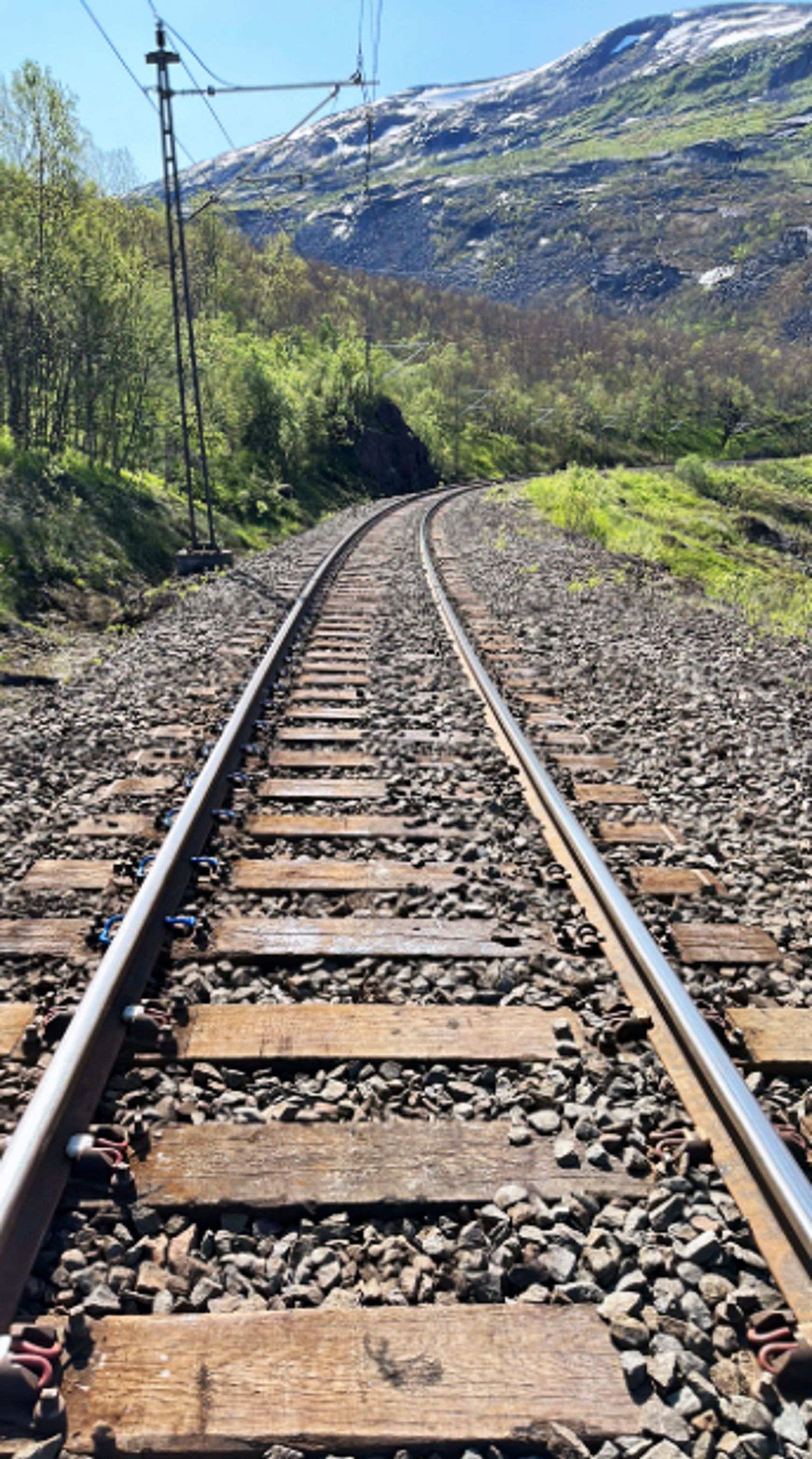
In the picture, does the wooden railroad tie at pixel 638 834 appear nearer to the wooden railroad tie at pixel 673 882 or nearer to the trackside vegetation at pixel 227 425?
the wooden railroad tie at pixel 673 882

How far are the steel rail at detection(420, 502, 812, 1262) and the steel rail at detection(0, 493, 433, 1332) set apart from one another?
6.03ft

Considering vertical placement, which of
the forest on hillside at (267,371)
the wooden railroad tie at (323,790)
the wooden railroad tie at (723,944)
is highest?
the forest on hillside at (267,371)

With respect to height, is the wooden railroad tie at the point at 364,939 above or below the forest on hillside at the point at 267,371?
below

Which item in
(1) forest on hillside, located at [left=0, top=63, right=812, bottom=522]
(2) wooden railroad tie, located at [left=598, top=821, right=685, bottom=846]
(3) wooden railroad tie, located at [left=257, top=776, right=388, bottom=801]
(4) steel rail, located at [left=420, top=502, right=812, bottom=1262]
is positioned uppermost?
(1) forest on hillside, located at [left=0, top=63, right=812, bottom=522]

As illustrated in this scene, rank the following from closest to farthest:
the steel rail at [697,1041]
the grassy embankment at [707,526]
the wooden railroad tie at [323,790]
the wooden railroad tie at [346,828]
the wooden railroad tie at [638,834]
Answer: the steel rail at [697,1041]
the wooden railroad tie at [346,828]
the wooden railroad tie at [638,834]
the wooden railroad tie at [323,790]
the grassy embankment at [707,526]

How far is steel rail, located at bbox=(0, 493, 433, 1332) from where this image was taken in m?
2.38

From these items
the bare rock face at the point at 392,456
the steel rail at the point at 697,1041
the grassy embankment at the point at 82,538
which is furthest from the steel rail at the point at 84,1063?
the bare rock face at the point at 392,456

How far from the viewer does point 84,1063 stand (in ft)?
9.75

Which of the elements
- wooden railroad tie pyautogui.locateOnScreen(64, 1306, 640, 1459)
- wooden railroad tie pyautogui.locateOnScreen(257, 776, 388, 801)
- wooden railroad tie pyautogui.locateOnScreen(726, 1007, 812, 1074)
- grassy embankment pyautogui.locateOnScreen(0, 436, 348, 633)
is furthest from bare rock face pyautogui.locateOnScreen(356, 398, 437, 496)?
wooden railroad tie pyautogui.locateOnScreen(64, 1306, 640, 1459)

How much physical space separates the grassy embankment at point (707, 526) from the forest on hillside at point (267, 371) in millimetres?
8867

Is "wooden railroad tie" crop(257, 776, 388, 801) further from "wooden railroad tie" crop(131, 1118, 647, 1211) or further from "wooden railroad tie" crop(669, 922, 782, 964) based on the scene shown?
"wooden railroad tie" crop(131, 1118, 647, 1211)

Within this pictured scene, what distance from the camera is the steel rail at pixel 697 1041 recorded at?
255cm

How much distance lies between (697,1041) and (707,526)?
36270 mm

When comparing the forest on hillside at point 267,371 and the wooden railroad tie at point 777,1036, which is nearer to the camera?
the wooden railroad tie at point 777,1036
